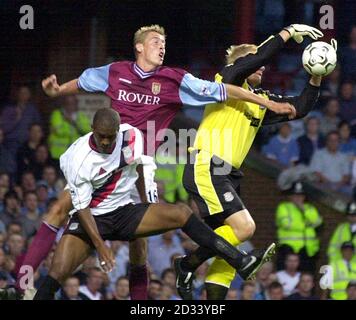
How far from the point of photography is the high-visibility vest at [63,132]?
1208 centimetres

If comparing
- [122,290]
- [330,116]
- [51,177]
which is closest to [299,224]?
[330,116]

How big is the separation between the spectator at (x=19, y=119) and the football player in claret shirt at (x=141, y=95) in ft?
9.64

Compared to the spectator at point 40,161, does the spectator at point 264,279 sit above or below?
below

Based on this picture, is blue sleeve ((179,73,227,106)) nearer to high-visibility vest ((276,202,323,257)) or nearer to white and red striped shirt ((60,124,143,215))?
white and red striped shirt ((60,124,143,215))

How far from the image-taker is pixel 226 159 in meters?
8.97

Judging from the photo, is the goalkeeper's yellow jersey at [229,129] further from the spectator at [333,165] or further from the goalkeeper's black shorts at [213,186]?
the spectator at [333,165]

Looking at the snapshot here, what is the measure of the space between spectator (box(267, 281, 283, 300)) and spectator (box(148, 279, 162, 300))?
0.96 meters

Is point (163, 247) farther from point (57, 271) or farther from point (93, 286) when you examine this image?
point (57, 271)

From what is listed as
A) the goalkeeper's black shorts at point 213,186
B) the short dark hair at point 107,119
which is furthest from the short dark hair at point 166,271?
the short dark hair at point 107,119

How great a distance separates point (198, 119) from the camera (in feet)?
40.0

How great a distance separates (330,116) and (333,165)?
1.70 feet
